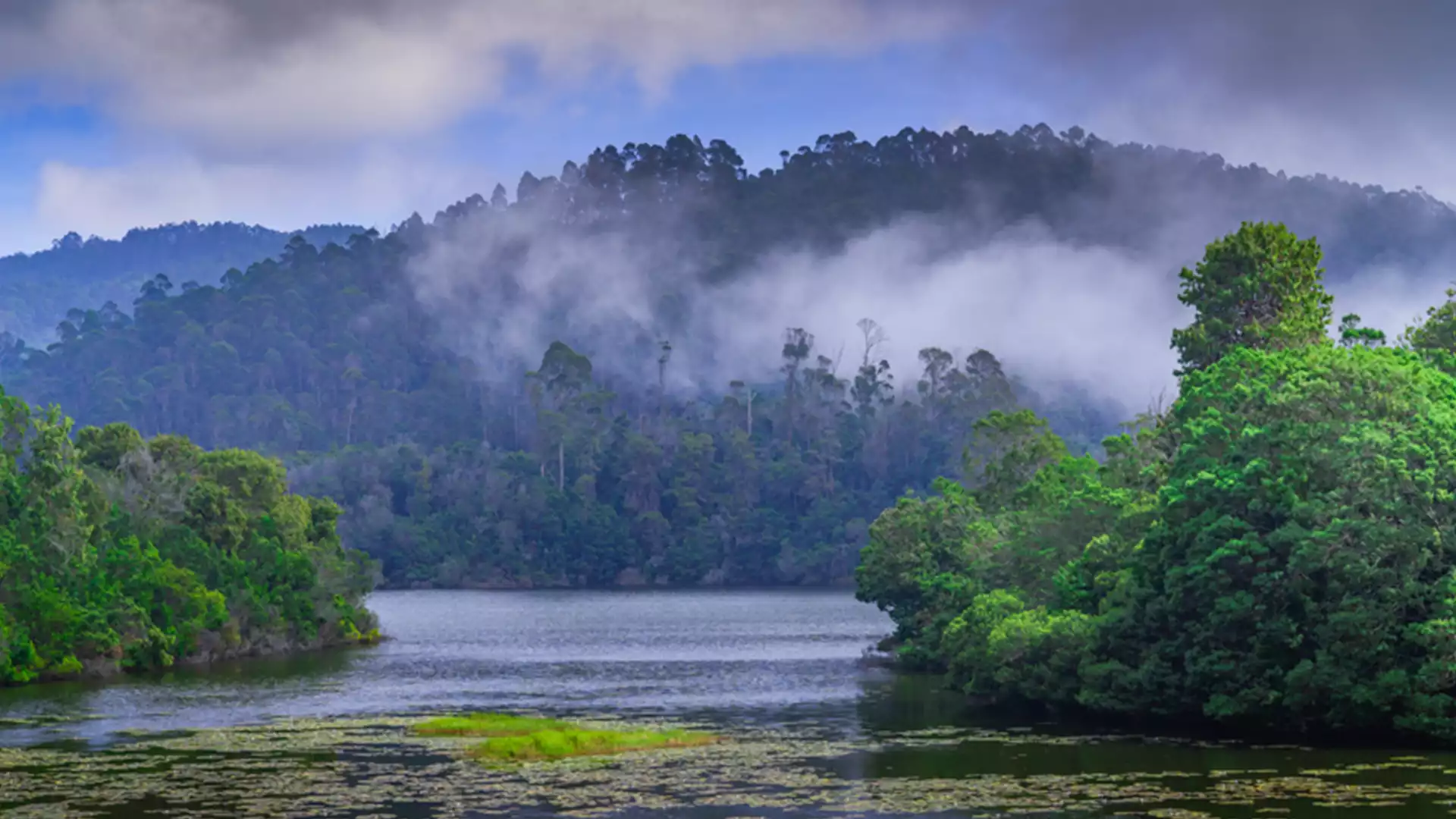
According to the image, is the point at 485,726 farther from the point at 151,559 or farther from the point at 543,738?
the point at 151,559

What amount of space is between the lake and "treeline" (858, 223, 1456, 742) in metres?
2.20

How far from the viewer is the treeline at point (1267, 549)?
4678cm

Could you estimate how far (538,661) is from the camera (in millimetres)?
93938

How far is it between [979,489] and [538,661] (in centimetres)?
2649

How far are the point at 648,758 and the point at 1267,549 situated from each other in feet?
60.4

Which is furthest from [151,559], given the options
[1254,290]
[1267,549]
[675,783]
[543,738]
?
[1267,549]

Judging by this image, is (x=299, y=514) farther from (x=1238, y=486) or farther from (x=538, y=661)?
(x=1238, y=486)

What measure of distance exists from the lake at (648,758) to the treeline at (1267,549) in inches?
86.6

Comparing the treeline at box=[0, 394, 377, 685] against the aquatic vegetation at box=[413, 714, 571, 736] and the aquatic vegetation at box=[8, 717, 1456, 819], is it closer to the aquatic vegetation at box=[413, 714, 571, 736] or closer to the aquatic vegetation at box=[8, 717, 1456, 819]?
the aquatic vegetation at box=[413, 714, 571, 736]

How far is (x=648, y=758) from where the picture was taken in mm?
48531

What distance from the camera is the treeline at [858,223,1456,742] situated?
46781mm

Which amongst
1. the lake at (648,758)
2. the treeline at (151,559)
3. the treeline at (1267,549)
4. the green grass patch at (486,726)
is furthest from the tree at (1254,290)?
the treeline at (151,559)

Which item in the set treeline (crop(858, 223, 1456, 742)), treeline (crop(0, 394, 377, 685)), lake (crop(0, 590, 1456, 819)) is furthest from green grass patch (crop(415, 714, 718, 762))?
treeline (crop(0, 394, 377, 685))

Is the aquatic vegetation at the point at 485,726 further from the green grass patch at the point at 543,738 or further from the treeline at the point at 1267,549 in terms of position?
the treeline at the point at 1267,549
